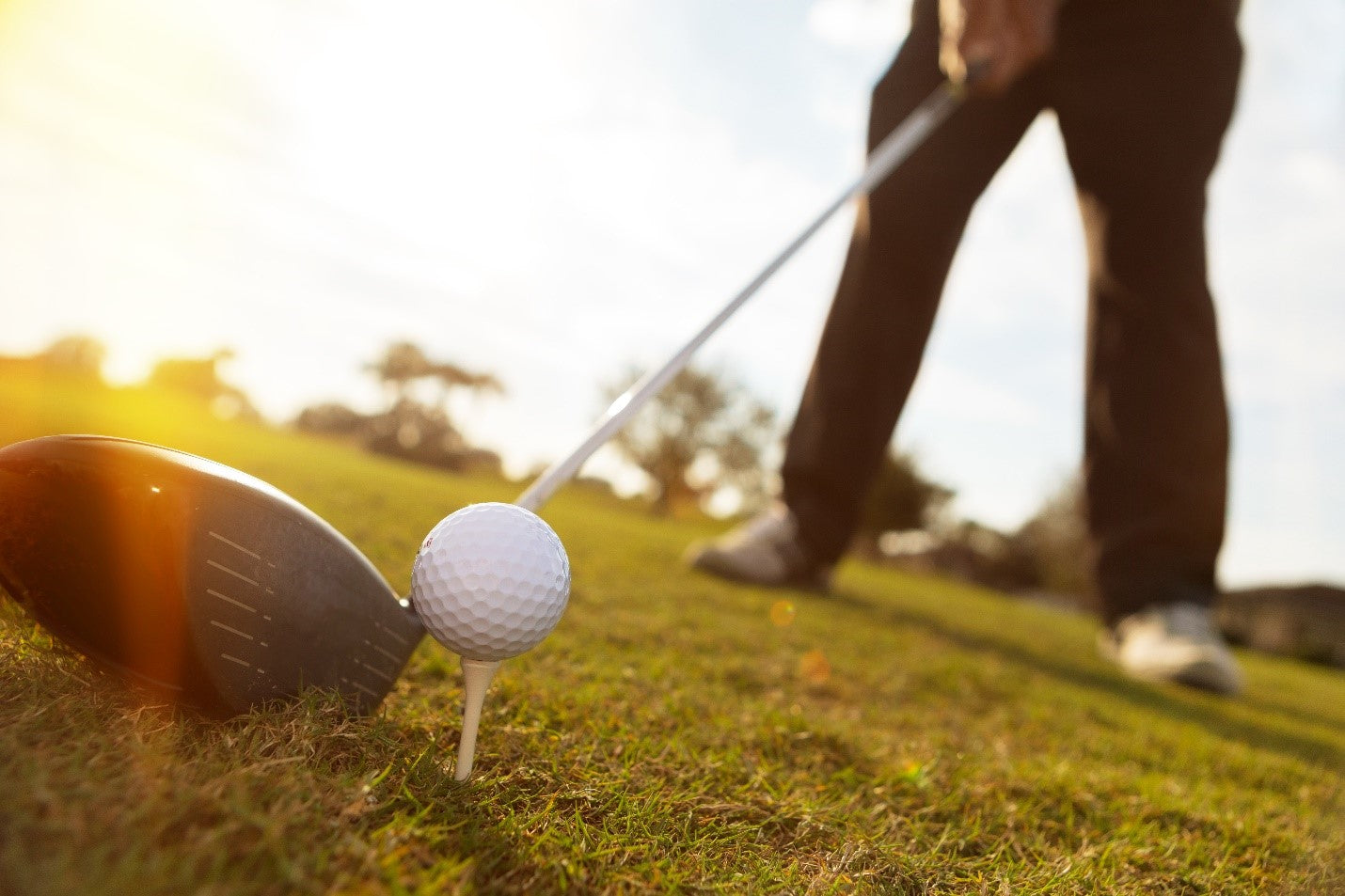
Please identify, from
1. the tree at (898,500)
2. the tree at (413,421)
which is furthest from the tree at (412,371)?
the tree at (898,500)

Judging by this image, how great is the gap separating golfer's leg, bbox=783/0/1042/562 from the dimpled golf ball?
2.74 m

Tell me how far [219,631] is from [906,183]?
10.7ft

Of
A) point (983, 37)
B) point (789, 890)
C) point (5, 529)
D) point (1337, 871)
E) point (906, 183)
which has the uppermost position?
point (983, 37)

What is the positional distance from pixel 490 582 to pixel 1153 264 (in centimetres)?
319

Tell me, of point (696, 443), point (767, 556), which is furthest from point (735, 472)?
point (767, 556)

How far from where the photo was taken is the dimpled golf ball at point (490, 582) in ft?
3.81

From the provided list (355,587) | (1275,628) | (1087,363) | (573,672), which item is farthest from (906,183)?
(1275,628)

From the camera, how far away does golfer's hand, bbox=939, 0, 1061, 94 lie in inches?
116

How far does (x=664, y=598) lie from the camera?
10.6 ft

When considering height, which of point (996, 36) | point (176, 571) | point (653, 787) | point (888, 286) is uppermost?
point (996, 36)

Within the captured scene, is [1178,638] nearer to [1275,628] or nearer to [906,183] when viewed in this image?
[906,183]

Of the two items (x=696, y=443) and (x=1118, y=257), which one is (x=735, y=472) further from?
(x=1118, y=257)

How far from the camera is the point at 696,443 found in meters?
34.3

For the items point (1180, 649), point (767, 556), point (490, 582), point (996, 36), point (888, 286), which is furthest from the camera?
point (767, 556)
